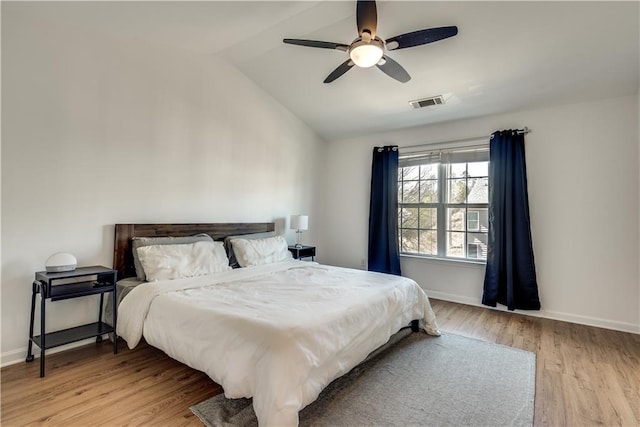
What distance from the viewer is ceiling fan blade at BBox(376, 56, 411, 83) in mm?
2406

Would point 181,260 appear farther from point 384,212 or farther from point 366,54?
point 384,212

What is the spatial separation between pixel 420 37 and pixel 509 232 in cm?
264

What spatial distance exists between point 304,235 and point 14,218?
11.4 feet

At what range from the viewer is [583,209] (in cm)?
348

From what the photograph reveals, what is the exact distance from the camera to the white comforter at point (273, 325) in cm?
160

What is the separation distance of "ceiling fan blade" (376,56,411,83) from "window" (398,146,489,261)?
209 centimetres

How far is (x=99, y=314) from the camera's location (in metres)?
2.83

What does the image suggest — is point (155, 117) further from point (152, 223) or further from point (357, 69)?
point (357, 69)

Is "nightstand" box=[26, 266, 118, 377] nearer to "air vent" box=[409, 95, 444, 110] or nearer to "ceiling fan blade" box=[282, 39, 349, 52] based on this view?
"ceiling fan blade" box=[282, 39, 349, 52]

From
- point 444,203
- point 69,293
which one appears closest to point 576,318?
point 444,203

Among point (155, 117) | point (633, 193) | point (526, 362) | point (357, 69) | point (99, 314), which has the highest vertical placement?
point (357, 69)

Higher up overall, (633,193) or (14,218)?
(633,193)

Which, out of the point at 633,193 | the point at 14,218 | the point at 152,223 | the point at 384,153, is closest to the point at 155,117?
the point at 152,223

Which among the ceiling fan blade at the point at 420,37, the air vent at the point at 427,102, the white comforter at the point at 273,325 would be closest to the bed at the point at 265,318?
the white comforter at the point at 273,325
